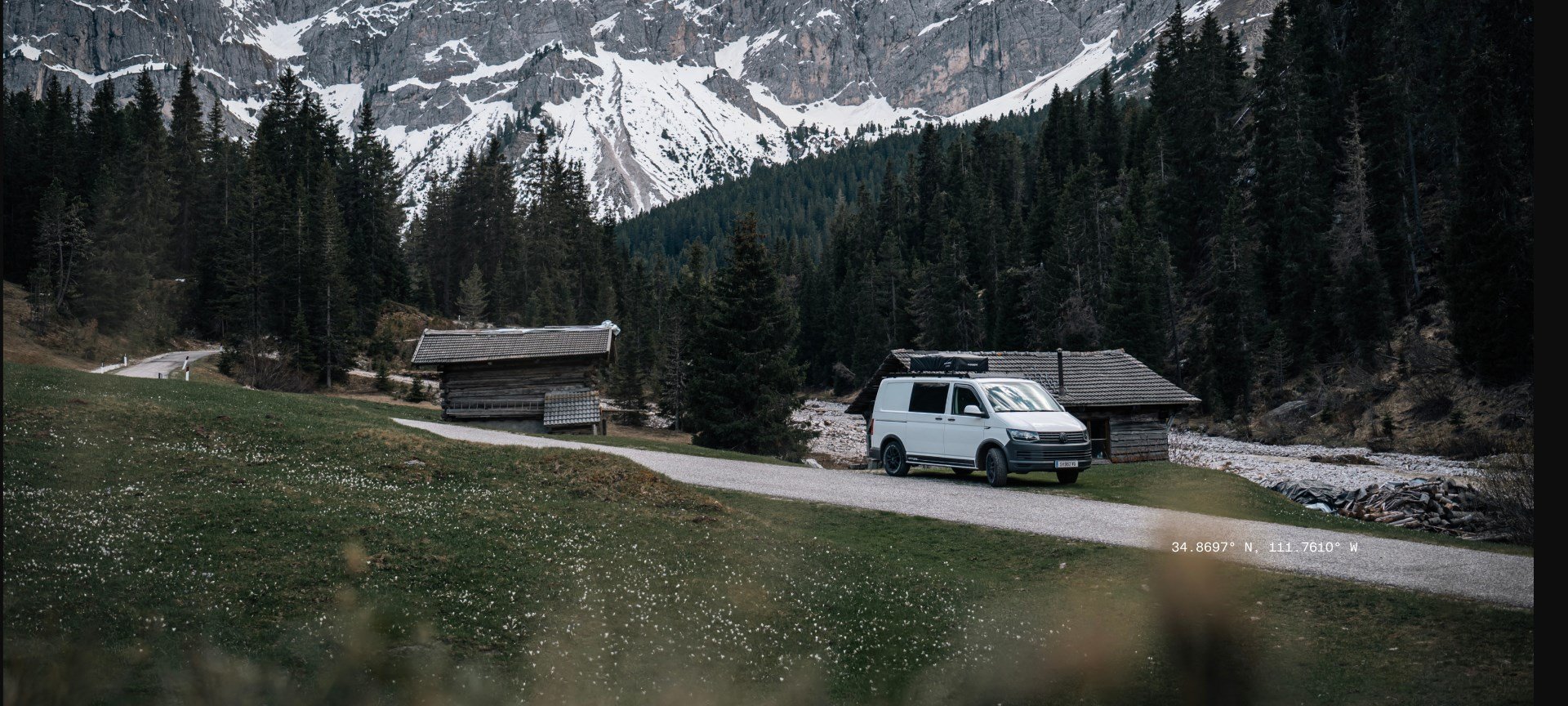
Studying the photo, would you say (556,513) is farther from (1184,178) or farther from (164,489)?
(1184,178)

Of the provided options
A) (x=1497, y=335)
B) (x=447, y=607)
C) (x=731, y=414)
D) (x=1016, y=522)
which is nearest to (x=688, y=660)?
(x=447, y=607)

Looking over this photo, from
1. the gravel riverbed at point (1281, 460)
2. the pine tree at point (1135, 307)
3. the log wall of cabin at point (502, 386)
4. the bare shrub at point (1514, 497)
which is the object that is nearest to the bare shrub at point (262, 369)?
the log wall of cabin at point (502, 386)

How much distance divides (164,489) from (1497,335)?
4730 cm

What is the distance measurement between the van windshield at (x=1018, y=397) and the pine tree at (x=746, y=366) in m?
20.3

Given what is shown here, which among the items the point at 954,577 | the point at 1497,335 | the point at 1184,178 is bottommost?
the point at 954,577

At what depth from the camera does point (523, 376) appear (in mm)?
43719

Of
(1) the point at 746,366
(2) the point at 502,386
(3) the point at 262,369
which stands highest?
(1) the point at 746,366

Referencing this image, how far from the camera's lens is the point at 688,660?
8797 millimetres

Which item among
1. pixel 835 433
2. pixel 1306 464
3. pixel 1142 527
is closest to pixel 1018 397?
pixel 1142 527

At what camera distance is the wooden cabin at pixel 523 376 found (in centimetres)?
4297

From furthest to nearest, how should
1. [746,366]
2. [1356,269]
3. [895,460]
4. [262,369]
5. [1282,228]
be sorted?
[1282,228], [1356,269], [262,369], [746,366], [895,460]

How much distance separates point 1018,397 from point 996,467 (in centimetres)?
199

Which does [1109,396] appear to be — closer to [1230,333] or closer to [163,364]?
[1230,333]

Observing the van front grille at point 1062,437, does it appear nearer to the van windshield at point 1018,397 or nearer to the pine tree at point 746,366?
the van windshield at point 1018,397
